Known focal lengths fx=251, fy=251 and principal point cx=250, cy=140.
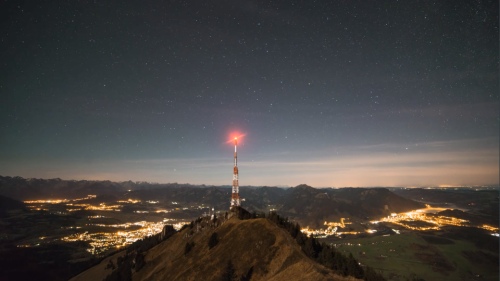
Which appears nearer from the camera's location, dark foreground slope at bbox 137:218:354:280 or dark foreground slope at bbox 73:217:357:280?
dark foreground slope at bbox 137:218:354:280

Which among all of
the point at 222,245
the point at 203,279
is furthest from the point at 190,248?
the point at 203,279

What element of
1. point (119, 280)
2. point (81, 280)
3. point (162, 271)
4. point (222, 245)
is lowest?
point (81, 280)

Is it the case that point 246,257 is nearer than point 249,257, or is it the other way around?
point 249,257

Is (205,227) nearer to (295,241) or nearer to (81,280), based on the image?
(295,241)

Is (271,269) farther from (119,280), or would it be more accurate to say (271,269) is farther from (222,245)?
(119,280)

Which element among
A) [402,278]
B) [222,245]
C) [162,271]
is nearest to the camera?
[222,245]

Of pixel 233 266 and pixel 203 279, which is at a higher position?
pixel 233 266

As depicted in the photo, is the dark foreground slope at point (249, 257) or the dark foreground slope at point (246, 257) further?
the dark foreground slope at point (246, 257)

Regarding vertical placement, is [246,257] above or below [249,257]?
below

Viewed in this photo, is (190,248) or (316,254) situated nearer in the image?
(316,254)

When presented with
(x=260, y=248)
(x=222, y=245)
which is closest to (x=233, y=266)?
(x=260, y=248)

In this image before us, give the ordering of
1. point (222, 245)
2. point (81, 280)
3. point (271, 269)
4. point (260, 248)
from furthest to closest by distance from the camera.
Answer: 1. point (81, 280)
2. point (222, 245)
3. point (260, 248)
4. point (271, 269)
